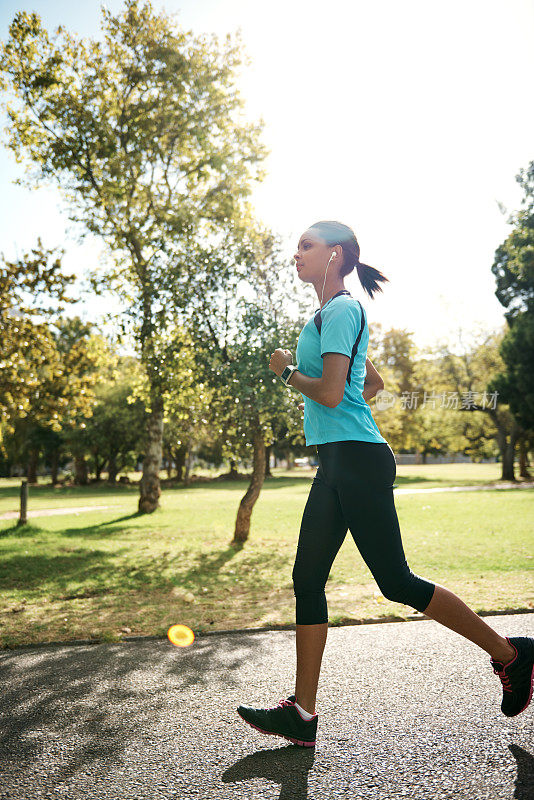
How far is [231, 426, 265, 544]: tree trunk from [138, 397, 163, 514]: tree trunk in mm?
6207

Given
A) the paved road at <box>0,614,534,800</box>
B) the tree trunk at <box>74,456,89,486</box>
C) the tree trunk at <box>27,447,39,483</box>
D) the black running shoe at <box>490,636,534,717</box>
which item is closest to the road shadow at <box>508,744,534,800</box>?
the paved road at <box>0,614,534,800</box>

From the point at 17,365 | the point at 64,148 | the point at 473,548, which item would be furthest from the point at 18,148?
the point at 473,548

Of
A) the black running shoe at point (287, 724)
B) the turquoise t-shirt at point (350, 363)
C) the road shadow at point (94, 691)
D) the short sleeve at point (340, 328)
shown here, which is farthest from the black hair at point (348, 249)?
the road shadow at point (94, 691)

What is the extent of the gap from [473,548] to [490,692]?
6374 millimetres

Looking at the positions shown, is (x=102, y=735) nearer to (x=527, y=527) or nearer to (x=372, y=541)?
(x=372, y=541)

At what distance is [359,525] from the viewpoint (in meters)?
2.46

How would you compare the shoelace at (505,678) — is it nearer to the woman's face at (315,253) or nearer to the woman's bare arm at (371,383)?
the woman's bare arm at (371,383)

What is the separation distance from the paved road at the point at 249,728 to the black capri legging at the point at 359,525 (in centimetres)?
53

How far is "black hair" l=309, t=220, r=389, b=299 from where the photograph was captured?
109 inches

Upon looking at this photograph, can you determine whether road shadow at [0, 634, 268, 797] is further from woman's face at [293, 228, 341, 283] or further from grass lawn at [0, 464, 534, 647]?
woman's face at [293, 228, 341, 283]

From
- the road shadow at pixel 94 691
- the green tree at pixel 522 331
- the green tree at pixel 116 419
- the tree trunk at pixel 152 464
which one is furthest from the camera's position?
the green tree at pixel 116 419

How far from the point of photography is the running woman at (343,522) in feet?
8.03

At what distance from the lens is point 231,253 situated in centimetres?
977

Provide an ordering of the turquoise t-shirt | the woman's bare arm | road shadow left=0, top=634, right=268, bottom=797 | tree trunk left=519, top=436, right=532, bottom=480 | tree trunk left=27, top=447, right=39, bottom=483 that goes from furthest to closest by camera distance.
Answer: tree trunk left=27, top=447, right=39, bottom=483 < tree trunk left=519, top=436, right=532, bottom=480 < the woman's bare arm < the turquoise t-shirt < road shadow left=0, top=634, right=268, bottom=797
